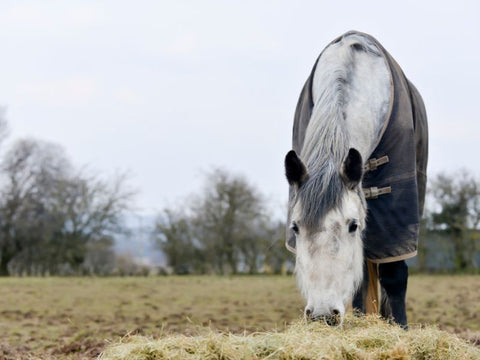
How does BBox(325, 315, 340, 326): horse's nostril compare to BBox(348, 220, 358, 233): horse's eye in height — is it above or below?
below

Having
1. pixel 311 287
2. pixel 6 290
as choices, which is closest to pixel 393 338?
pixel 311 287

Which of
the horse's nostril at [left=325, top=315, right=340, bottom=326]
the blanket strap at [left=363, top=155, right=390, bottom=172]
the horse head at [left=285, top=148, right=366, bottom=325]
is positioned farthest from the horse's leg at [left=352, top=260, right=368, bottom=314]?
the horse's nostril at [left=325, top=315, right=340, bottom=326]

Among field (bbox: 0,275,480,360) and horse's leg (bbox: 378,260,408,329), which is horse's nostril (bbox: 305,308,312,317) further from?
field (bbox: 0,275,480,360)

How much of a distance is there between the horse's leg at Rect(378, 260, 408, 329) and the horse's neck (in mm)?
982

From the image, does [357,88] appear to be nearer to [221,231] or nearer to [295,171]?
[295,171]

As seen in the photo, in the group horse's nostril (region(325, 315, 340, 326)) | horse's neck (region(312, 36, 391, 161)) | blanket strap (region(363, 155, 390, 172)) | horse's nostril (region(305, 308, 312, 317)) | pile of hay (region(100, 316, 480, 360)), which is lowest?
pile of hay (region(100, 316, 480, 360))

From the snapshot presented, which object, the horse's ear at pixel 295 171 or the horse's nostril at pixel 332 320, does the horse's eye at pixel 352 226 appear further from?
the horse's nostril at pixel 332 320

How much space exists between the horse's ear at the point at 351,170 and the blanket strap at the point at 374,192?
76 cm

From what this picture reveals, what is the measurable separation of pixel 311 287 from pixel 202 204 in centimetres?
3057

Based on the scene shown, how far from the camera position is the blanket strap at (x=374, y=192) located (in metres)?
5.05

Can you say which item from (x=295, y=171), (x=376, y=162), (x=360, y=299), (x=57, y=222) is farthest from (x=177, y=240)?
(x=295, y=171)

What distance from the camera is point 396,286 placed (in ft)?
17.1

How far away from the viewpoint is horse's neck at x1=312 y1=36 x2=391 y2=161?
16.5ft

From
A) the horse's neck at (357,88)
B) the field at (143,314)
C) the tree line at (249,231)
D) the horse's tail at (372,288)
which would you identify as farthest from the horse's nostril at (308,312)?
the tree line at (249,231)
